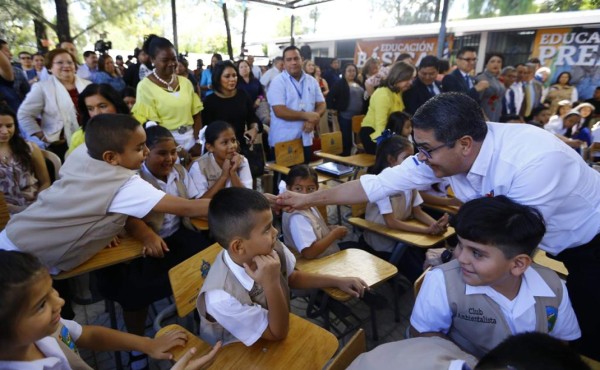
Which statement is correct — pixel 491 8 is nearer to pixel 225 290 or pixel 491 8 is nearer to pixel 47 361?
pixel 225 290

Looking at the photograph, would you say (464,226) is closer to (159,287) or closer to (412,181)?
(412,181)

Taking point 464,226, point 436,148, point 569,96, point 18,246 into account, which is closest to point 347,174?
point 436,148

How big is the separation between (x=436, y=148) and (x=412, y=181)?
52 cm

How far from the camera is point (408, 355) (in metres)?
0.91

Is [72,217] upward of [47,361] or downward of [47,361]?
upward

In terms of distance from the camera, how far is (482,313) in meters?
1.39

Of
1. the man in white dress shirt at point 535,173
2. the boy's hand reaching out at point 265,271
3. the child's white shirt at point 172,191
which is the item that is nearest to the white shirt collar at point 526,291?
the man in white dress shirt at point 535,173

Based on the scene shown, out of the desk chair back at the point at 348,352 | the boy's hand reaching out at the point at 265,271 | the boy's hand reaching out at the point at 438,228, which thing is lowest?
the boy's hand reaching out at the point at 438,228

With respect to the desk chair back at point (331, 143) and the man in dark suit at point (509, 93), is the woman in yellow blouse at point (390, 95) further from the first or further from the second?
the man in dark suit at point (509, 93)

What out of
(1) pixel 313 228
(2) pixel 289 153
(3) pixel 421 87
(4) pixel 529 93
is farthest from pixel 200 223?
(4) pixel 529 93

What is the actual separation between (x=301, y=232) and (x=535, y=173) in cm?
131

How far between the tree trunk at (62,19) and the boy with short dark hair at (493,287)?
45.9 ft

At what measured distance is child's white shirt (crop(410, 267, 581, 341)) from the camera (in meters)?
1.39

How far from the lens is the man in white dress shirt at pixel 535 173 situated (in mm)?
1466
